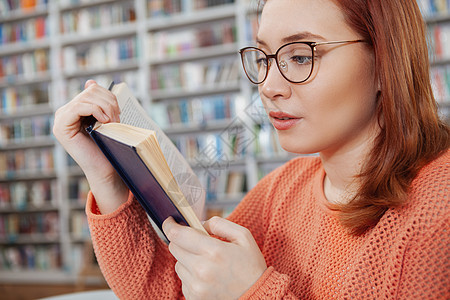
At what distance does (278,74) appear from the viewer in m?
0.69

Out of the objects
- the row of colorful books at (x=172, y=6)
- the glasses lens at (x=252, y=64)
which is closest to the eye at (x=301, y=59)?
the glasses lens at (x=252, y=64)

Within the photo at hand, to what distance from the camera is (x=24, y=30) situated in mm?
3891

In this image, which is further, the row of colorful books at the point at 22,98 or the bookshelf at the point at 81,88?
the row of colorful books at the point at 22,98

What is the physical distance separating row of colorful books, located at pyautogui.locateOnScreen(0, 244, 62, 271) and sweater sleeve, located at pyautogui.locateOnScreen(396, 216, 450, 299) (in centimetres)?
393

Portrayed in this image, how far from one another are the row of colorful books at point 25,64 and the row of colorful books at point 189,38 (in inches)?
50.4

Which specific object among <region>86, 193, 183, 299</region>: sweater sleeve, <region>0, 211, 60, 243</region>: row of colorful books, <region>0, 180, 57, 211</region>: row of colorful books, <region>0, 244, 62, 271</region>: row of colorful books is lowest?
<region>0, 244, 62, 271</region>: row of colorful books

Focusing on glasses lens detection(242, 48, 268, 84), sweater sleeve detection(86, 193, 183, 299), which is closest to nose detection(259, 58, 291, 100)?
glasses lens detection(242, 48, 268, 84)

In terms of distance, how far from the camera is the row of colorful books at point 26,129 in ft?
12.6

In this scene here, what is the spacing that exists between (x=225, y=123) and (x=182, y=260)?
2.73m

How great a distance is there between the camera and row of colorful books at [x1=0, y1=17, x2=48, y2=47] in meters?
3.81

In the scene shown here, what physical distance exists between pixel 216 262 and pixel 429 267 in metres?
0.31

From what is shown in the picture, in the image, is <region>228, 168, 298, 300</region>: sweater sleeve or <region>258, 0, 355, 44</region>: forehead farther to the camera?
<region>228, 168, 298, 300</region>: sweater sleeve

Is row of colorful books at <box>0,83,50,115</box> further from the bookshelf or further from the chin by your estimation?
the chin

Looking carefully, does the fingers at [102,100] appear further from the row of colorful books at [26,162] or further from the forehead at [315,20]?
the row of colorful books at [26,162]
